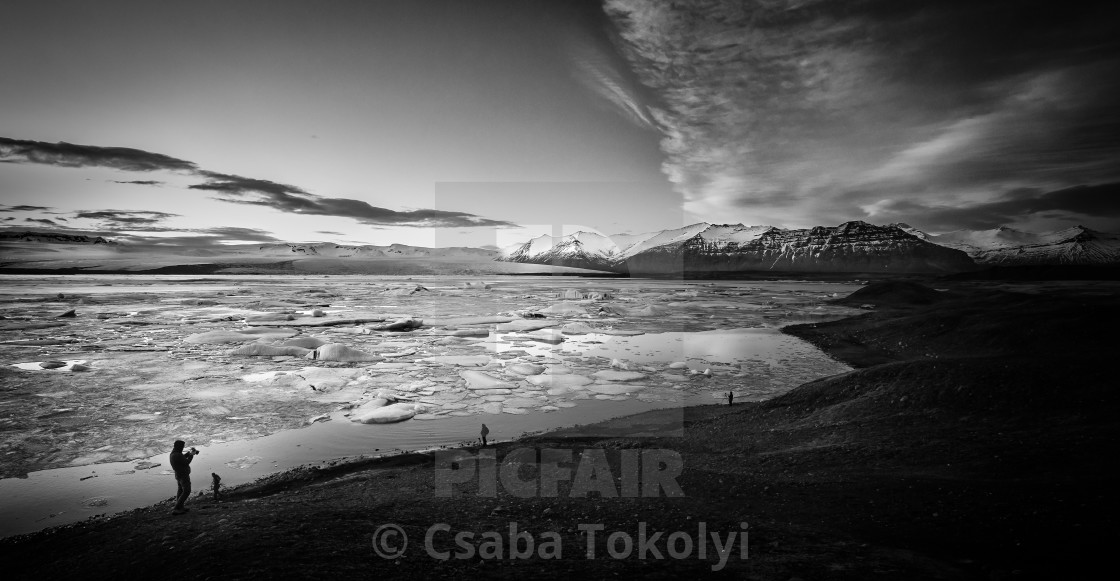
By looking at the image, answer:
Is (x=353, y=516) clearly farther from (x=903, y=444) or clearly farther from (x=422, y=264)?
(x=422, y=264)

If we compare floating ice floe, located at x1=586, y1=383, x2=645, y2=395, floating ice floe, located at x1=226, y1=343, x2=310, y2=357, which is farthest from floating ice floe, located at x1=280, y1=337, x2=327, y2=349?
floating ice floe, located at x1=586, y1=383, x2=645, y2=395

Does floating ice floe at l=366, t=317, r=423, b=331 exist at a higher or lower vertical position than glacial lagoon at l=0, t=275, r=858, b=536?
higher

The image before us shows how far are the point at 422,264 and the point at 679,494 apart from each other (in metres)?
203

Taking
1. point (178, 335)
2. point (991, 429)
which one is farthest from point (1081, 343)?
point (178, 335)

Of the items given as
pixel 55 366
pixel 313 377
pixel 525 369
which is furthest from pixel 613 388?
pixel 55 366

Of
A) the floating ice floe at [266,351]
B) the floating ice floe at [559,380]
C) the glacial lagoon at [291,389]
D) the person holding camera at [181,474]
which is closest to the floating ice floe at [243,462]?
the glacial lagoon at [291,389]

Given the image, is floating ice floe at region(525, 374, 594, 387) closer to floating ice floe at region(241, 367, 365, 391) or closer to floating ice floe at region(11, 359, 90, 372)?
floating ice floe at region(241, 367, 365, 391)

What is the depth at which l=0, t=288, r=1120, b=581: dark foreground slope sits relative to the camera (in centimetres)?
404

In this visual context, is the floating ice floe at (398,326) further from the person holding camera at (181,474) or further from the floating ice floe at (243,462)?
the person holding camera at (181,474)
